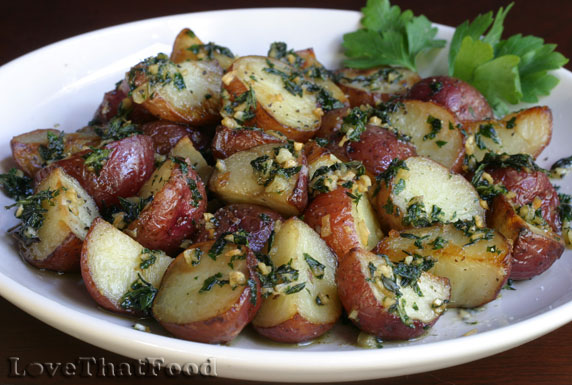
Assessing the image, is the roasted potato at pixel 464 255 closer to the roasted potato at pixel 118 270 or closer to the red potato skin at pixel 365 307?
→ the red potato skin at pixel 365 307

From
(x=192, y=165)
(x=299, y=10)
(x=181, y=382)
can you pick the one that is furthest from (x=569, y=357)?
(x=299, y=10)

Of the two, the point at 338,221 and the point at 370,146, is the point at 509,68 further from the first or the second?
the point at 338,221

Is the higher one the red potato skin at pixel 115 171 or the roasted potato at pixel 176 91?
the roasted potato at pixel 176 91

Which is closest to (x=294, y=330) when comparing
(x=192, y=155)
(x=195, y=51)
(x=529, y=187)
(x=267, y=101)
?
(x=192, y=155)

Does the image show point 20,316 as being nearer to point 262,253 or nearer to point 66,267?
point 66,267

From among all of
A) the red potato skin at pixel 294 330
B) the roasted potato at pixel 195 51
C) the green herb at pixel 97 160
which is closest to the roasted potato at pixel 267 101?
the roasted potato at pixel 195 51
